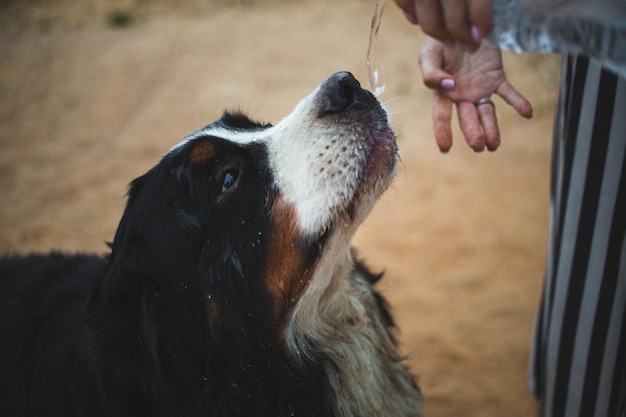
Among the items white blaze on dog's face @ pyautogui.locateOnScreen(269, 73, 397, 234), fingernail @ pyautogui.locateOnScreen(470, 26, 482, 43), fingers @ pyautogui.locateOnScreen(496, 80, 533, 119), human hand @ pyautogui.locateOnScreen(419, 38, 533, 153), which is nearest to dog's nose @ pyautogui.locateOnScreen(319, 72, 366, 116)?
white blaze on dog's face @ pyautogui.locateOnScreen(269, 73, 397, 234)

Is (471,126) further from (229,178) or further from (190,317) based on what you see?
(190,317)

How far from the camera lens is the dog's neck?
200 cm

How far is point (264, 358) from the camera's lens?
6.45 feet

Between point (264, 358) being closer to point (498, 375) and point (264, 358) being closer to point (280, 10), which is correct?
point (498, 375)

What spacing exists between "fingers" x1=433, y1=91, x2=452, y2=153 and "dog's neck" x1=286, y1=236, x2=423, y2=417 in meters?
0.61

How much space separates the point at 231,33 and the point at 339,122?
25.1 ft

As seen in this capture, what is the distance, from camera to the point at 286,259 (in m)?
1.87

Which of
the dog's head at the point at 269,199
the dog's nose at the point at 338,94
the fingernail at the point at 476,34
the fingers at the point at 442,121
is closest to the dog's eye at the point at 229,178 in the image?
the dog's head at the point at 269,199

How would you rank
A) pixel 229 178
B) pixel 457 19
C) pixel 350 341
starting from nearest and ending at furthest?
1. pixel 457 19
2. pixel 229 178
3. pixel 350 341

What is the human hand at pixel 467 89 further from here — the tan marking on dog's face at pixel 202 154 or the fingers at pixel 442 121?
the tan marking on dog's face at pixel 202 154

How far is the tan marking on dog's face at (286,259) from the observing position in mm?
1862

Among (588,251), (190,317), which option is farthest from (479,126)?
(190,317)

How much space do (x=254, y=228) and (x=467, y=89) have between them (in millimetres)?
1084

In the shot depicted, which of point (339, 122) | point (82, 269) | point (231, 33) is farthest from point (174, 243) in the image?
point (231, 33)
